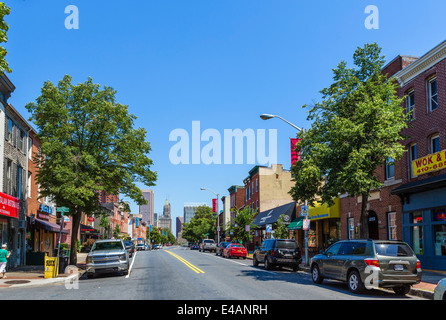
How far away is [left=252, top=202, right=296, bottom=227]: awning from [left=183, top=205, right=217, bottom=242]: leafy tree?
51282 millimetres

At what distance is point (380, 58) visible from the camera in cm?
2034

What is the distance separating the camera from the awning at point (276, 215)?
4254cm

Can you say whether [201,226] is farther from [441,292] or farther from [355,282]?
[441,292]

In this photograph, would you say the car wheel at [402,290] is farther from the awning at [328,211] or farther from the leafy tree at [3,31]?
the awning at [328,211]

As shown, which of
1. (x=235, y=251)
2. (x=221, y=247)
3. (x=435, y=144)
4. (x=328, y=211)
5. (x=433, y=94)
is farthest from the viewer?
(x=221, y=247)

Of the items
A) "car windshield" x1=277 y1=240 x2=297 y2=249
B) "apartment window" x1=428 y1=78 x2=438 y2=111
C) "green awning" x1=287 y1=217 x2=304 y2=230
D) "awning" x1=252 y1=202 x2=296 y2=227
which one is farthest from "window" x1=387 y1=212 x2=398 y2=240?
"green awning" x1=287 y1=217 x2=304 y2=230

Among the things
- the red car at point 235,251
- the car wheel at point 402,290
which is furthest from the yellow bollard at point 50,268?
the red car at point 235,251

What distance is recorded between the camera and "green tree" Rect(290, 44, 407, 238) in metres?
18.3

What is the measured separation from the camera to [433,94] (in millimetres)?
22719

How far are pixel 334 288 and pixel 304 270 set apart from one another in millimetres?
8912

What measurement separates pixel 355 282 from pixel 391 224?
39.7 ft

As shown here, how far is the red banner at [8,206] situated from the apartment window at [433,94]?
2303cm

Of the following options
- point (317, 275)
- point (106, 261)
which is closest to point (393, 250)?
point (317, 275)
